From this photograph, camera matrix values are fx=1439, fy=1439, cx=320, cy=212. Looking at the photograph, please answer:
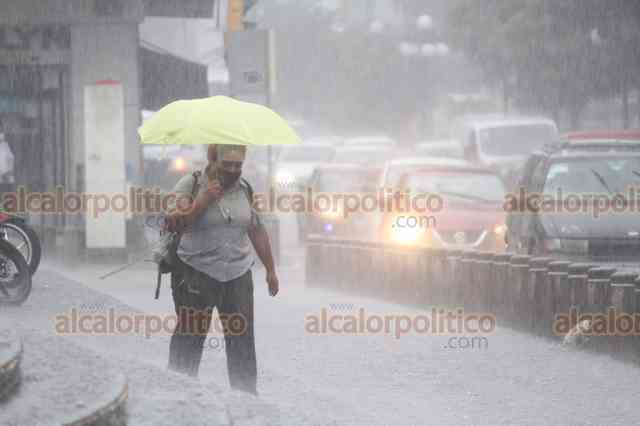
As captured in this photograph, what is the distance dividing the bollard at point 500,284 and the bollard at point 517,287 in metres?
0.10

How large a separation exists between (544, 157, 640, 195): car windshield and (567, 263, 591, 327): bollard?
3.09m

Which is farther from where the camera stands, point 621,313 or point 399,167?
point 399,167

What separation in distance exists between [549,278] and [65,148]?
11010 millimetres

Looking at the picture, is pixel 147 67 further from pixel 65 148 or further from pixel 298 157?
pixel 298 157

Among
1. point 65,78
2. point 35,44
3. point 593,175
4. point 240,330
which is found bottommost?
point 240,330

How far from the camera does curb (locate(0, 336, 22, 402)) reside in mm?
6148

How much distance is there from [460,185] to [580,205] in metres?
4.86

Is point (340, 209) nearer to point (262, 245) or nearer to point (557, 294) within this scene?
point (557, 294)

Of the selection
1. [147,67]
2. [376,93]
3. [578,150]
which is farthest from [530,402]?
[376,93]

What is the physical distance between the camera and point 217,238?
7.84 meters

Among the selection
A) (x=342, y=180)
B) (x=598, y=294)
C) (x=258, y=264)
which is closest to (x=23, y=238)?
(x=598, y=294)

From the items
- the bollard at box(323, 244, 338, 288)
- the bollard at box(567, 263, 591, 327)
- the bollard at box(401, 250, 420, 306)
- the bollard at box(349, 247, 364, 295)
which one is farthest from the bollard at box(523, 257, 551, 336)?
the bollard at box(323, 244, 338, 288)

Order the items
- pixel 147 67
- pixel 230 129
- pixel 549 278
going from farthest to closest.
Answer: pixel 147 67 → pixel 549 278 → pixel 230 129

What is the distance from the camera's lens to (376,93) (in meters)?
72.9
